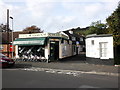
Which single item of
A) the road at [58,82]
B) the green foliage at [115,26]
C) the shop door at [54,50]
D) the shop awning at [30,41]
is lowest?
the road at [58,82]

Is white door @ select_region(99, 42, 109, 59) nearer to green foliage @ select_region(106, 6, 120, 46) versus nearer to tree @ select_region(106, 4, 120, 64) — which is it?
tree @ select_region(106, 4, 120, 64)

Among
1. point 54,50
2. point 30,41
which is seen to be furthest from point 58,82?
point 30,41

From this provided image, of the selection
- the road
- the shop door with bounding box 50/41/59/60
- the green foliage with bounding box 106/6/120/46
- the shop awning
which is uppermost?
the green foliage with bounding box 106/6/120/46

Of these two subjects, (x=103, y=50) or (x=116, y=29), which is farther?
(x=103, y=50)

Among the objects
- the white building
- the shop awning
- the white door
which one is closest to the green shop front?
the shop awning

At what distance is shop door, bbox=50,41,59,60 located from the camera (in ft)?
60.2

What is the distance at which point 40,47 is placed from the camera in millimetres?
18359

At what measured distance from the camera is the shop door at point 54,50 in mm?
18359

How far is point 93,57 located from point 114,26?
13.9ft

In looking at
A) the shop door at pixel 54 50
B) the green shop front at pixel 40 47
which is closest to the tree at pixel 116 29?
the green shop front at pixel 40 47

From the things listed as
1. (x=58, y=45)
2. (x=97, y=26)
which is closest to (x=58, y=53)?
(x=58, y=45)

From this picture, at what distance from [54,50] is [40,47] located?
2079mm

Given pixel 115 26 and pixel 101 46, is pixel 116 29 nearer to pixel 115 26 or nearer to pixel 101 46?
pixel 115 26

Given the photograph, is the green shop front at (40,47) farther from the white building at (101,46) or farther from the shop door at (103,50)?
the shop door at (103,50)
